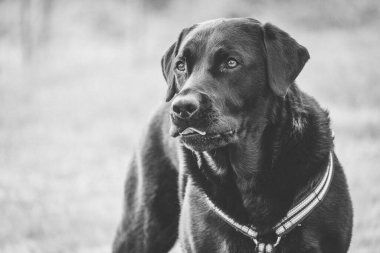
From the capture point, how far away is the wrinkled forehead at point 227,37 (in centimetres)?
279

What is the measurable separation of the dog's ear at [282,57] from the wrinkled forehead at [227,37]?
0.09m

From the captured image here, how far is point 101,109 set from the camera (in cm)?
1205

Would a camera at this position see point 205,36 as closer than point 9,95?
Yes

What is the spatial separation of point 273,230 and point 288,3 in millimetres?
21410

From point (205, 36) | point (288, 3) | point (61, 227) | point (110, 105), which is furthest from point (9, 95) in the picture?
point (288, 3)

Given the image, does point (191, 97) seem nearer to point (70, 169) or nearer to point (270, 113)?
point (270, 113)

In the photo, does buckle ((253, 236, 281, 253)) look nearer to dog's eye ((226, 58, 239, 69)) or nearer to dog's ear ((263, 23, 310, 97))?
dog's ear ((263, 23, 310, 97))

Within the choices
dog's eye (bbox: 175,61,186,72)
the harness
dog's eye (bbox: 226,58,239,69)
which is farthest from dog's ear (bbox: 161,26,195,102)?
the harness

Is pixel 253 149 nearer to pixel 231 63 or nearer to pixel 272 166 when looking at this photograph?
pixel 272 166

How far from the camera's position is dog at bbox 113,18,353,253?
261 centimetres

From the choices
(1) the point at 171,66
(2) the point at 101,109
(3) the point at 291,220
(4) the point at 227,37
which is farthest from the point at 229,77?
(2) the point at 101,109

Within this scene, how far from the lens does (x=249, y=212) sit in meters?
2.76

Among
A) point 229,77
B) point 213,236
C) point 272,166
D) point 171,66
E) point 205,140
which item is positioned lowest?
point 213,236

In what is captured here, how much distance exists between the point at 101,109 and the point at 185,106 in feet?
32.5
